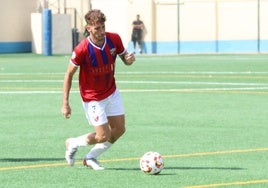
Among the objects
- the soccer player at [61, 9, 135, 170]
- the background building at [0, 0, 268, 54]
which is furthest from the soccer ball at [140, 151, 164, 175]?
the background building at [0, 0, 268, 54]

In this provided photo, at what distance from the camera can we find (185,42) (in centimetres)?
6091

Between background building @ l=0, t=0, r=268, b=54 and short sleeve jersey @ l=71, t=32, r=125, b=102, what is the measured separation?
45820 millimetres

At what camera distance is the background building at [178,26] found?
194 feet

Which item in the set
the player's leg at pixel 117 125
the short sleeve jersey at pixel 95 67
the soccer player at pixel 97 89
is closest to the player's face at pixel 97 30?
the soccer player at pixel 97 89

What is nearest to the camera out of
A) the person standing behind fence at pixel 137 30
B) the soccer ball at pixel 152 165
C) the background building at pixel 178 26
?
the soccer ball at pixel 152 165

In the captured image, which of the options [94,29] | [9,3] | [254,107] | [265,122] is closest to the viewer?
[94,29]

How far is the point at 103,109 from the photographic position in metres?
12.8

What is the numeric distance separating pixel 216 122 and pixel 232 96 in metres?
5.59

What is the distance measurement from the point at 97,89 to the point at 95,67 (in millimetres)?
270

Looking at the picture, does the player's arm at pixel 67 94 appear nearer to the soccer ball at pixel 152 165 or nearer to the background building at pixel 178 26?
the soccer ball at pixel 152 165

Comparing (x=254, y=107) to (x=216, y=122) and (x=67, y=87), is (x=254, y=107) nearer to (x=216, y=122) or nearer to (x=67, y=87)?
(x=216, y=122)

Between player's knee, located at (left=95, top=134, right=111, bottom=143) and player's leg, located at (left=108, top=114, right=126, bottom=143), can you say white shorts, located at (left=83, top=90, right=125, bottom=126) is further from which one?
player's knee, located at (left=95, top=134, right=111, bottom=143)

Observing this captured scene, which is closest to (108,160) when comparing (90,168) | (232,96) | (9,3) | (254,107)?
(90,168)

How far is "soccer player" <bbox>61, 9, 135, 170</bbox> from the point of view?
12.7 m
